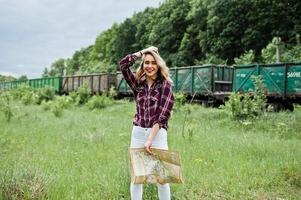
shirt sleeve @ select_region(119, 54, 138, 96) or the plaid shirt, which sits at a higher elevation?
shirt sleeve @ select_region(119, 54, 138, 96)

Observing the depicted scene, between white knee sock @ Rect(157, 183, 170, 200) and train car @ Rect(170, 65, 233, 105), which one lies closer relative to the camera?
white knee sock @ Rect(157, 183, 170, 200)

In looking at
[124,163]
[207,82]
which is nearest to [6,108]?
[124,163]

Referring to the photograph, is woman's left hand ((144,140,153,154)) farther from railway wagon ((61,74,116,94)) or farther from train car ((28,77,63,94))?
train car ((28,77,63,94))

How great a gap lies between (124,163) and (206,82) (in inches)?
710

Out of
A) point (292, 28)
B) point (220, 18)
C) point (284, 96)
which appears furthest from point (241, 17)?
point (284, 96)

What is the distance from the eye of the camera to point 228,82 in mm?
26125

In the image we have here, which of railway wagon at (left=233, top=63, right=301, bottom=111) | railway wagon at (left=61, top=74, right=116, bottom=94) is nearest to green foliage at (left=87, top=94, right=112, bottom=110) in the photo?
railway wagon at (left=61, top=74, right=116, bottom=94)

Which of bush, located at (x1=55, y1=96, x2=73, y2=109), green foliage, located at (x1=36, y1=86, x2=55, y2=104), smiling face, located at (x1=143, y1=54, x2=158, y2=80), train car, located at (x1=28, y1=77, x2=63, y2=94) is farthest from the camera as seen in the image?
train car, located at (x1=28, y1=77, x2=63, y2=94)

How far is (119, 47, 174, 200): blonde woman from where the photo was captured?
4.80 metres

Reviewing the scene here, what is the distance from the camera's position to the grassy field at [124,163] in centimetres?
593

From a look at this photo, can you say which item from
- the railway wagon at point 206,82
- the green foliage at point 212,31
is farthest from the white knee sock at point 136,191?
the green foliage at point 212,31

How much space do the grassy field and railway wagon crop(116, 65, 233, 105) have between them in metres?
10.4

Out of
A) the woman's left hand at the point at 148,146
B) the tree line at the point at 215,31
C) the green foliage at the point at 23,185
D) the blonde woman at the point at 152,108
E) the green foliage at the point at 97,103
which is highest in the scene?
the tree line at the point at 215,31

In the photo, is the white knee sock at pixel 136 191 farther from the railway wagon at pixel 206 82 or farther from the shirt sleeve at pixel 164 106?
the railway wagon at pixel 206 82
